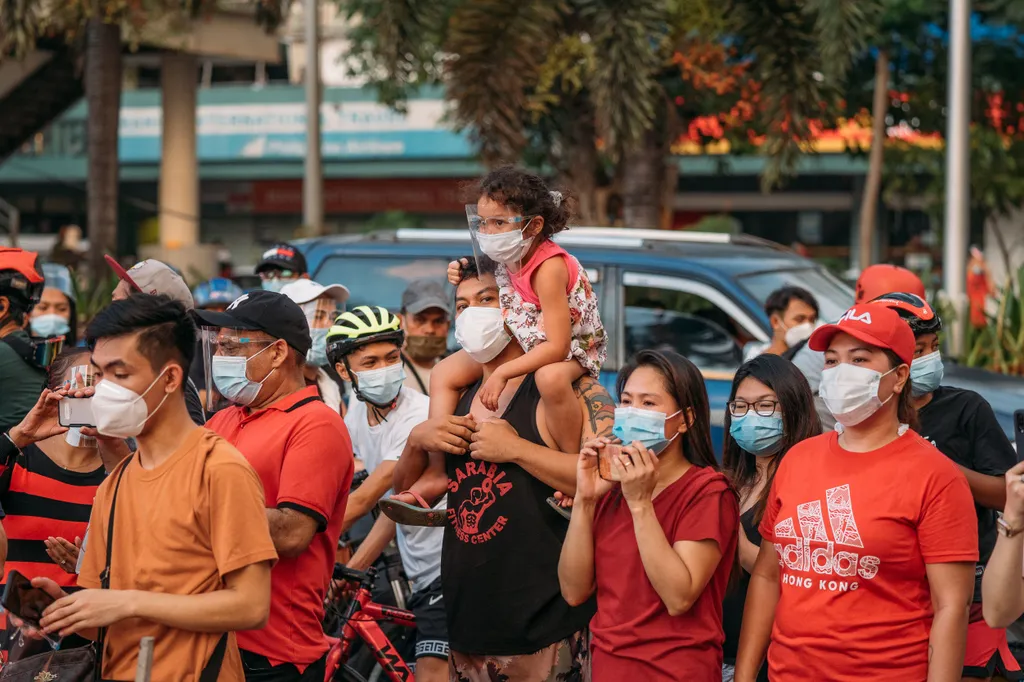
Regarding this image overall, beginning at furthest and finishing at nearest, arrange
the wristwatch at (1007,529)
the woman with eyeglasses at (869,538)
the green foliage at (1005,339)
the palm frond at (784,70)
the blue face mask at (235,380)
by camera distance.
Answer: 1. the green foliage at (1005,339)
2. the palm frond at (784,70)
3. the blue face mask at (235,380)
4. the woman with eyeglasses at (869,538)
5. the wristwatch at (1007,529)

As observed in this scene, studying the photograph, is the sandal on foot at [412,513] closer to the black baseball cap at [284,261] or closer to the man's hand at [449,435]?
the man's hand at [449,435]

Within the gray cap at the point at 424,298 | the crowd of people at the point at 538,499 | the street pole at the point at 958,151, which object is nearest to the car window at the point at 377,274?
the gray cap at the point at 424,298

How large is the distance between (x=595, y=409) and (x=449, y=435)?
46 centimetres

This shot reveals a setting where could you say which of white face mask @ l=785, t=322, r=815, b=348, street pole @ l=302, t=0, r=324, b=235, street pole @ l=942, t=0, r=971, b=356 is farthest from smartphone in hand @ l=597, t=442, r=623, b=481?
street pole @ l=302, t=0, r=324, b=235

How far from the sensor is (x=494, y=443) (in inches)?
165

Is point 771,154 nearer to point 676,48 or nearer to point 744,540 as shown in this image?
point 676,48

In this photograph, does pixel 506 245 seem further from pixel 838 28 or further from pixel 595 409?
pixel 838 28

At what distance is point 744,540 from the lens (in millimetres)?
4684

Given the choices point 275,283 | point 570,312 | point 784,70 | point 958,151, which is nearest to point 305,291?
point 275,283

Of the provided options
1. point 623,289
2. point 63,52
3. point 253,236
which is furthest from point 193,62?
point 623,289

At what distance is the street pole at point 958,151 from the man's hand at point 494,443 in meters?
9.11

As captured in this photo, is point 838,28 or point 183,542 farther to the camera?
point 838,28

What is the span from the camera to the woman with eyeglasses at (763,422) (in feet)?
15.5

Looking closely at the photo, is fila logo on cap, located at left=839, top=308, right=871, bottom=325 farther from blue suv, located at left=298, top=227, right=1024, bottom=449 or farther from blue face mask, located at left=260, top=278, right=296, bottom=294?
blue face mask, located at left=260, top=278, right=296, bottom=294
